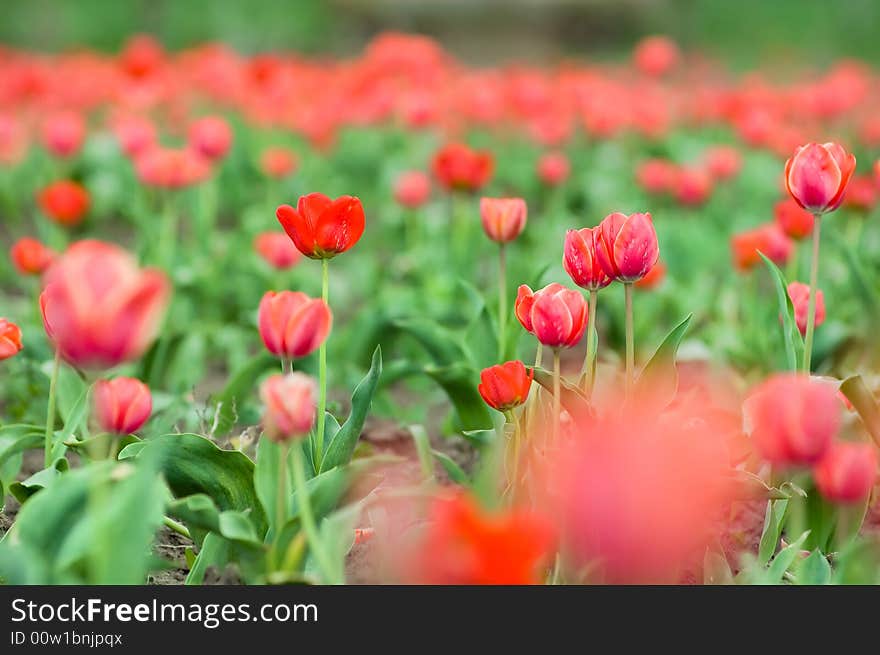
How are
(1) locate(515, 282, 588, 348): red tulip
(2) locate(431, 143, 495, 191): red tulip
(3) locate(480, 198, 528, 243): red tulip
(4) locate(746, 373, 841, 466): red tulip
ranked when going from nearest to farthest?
(4) locate(746, 373, 841, 466): red tulip, (1) locate(515, 282, 588, 348): red tulip, (3) locate(480, 198, 528, 243): red tulip, (2) locate(431, 143, 495, 191): red tulip

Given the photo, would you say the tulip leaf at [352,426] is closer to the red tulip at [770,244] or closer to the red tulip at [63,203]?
the red tulip at [770,244]

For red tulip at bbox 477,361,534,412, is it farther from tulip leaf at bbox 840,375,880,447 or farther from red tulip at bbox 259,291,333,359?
tulip leaf at bbox 840,375,880,447

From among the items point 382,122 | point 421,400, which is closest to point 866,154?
point 382,122

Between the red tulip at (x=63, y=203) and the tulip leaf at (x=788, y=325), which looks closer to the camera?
the tulip leaf at (x=788, y=325)

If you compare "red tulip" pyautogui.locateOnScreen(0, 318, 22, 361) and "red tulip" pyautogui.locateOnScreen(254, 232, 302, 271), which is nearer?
"red tulip" pyautogui.locateOnScreen(0, 318, 22, 361)

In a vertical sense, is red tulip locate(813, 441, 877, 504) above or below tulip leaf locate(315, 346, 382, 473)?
below

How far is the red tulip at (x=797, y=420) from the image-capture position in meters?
1.38

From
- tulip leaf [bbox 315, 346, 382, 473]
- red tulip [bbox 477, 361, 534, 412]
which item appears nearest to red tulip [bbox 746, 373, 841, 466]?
red tulip [bbox 477, 361, 534, 412]

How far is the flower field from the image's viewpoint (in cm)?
139

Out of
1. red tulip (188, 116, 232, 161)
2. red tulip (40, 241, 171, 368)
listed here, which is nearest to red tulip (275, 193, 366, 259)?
red tulip (40, 241, 171, 368)

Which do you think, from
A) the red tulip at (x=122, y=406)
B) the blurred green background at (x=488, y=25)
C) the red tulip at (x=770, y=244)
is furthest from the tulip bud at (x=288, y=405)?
the blurred green background at (x=488, y=25)

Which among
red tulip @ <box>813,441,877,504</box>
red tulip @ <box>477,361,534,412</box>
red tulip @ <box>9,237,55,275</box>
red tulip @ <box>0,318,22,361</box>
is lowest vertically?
red tulip @ <box>813,441,877,504</box>

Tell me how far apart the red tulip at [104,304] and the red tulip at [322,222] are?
63cm

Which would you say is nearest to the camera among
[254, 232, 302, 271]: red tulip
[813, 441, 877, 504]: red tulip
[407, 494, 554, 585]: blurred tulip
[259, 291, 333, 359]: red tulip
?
[407, 494, 554, 585]: blurred tulip
